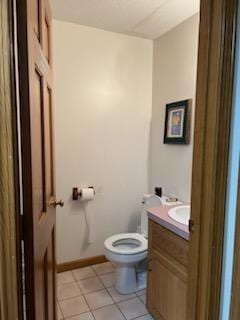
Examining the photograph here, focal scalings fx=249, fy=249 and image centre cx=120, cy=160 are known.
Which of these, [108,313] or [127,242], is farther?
[127,242]

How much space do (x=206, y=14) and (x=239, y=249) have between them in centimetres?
92

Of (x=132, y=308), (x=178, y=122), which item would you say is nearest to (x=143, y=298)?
(x=132, y=308)

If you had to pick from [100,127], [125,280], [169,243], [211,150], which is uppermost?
[100,127]

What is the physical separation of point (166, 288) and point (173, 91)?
172 cm

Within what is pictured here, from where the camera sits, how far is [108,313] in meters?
1.94

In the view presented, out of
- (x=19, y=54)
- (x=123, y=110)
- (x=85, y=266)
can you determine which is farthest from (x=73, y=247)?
(x=19, y=54)

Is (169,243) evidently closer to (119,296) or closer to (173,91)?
(119,296)

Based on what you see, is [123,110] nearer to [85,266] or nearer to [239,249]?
[85,266]

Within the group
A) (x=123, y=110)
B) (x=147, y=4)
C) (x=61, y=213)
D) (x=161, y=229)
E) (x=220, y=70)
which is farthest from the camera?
(x=123, y=110)

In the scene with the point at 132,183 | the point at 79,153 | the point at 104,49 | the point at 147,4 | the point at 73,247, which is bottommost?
the point at 73,247

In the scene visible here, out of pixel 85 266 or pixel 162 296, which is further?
pixel 85 266

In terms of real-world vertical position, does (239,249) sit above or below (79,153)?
below

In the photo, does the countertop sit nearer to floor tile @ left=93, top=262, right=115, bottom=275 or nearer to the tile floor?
the tile floor

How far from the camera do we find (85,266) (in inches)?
104
